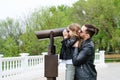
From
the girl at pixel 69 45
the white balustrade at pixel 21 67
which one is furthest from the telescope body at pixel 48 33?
the white balustrade at pixel 21 67

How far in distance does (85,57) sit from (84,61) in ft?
0.13

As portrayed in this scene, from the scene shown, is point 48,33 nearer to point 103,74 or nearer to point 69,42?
point 69,42

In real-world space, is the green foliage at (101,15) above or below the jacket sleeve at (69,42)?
above

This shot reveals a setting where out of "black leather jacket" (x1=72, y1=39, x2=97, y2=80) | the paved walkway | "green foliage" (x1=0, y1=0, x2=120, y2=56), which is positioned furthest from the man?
"green foliage" (x1=0, y1=0, x2=120, y2=56)

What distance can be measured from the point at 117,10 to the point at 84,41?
28525mm

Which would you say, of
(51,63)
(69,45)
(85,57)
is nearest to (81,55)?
(85,57)

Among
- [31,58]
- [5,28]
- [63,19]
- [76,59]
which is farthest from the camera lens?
[5,28]

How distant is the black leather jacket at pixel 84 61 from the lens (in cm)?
338

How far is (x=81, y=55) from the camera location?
338cm

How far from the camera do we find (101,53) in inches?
695

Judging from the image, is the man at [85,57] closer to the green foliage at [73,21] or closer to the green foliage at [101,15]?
the green foliage at [73,21]

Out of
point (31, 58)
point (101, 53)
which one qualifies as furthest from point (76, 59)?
point (101, 53)

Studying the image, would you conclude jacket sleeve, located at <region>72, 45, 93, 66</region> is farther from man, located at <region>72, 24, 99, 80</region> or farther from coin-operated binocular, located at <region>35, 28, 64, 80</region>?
coin-operated binocular, located at <region>35, 28, 64, 80</region>

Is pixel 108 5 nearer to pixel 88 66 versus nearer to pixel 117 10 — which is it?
pixel 117 10
